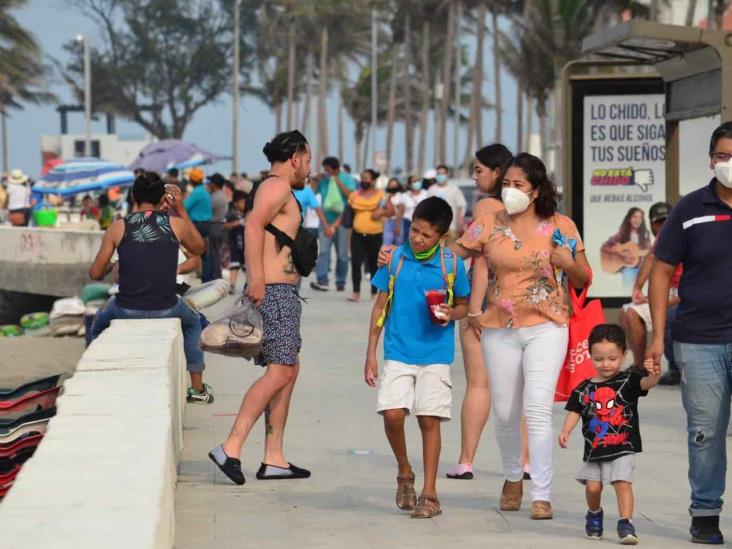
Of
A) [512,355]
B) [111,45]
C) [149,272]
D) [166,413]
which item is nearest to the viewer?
[166,413]

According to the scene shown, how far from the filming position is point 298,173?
8.75 m

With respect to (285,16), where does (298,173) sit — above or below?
below

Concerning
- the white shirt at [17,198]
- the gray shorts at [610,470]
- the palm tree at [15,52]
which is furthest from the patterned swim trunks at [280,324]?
the palm tree at [15,52]

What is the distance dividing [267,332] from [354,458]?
1.25m

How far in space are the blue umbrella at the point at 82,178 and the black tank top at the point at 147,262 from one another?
3499 cm

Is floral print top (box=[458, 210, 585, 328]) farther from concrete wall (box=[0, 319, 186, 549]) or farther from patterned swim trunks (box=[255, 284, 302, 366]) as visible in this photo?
concrete wall (box=[0, 319, 186, 549])

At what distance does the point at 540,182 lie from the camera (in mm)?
7629

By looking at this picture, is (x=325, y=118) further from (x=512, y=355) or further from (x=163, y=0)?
(x=512, y=355)

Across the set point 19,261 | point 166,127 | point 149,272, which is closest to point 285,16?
point 166,127

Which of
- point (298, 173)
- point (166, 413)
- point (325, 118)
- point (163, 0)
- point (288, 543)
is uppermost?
point (163, 0)

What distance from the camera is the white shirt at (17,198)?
110ft

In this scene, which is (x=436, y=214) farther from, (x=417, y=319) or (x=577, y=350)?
(x=577, y=350)

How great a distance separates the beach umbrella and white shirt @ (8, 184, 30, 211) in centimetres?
1085

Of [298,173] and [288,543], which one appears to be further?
[298,173]
